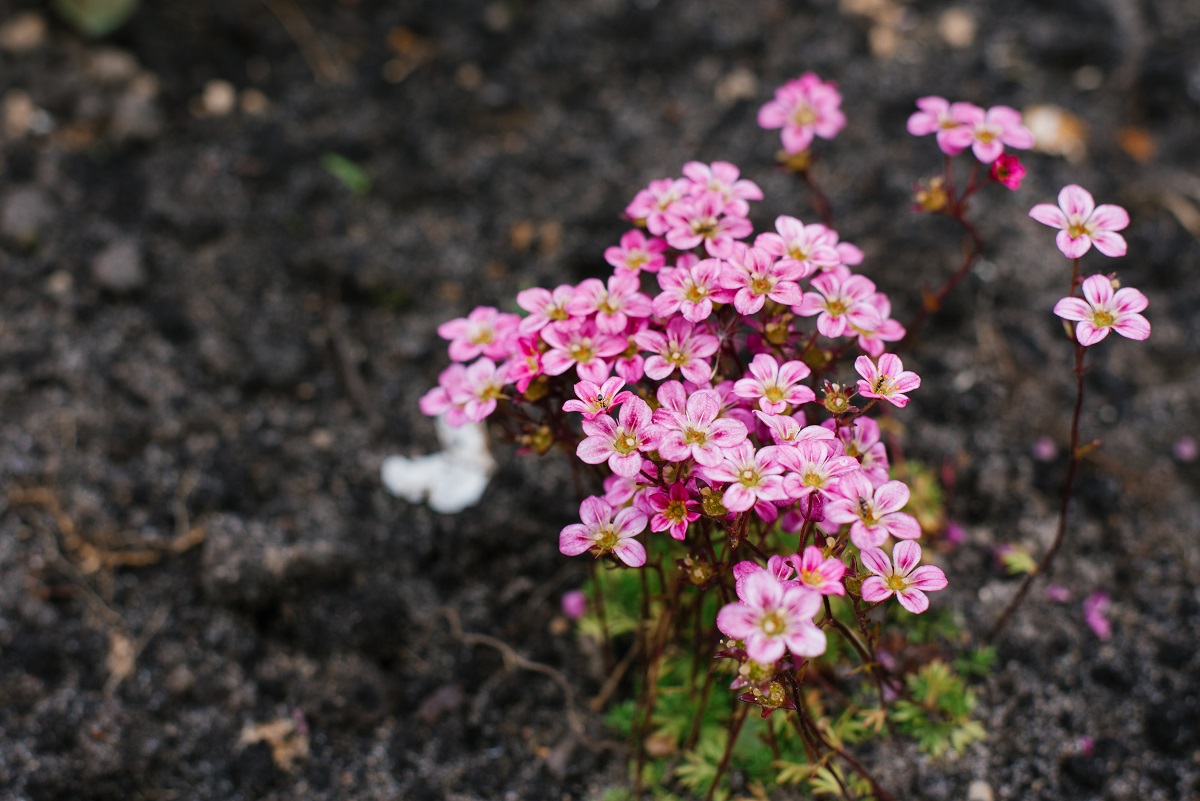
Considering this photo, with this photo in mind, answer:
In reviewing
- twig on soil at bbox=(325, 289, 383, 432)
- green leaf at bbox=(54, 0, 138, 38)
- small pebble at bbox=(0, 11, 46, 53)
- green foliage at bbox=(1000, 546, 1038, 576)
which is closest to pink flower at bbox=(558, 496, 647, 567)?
green foliage at bbox=(1000, 546, 1038, 576)

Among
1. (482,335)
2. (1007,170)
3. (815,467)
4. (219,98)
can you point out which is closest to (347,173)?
(219,98)

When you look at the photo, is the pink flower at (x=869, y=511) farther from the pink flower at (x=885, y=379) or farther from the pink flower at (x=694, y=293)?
the pink flower at (x=694, y=293)

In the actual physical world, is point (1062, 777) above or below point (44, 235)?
below

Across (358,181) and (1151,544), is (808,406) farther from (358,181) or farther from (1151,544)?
(358,181)

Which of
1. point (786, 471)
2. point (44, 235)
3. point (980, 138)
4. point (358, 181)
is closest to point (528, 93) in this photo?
point (358, 181)

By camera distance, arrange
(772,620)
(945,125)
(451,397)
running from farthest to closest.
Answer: (945,125) → (451,397) → (772,620)

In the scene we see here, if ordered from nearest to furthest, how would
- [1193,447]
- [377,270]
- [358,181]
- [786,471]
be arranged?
[786,471] < [1193,447] < [377,270] < [358,181]

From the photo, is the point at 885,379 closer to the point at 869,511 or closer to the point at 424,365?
the point at 869,511
